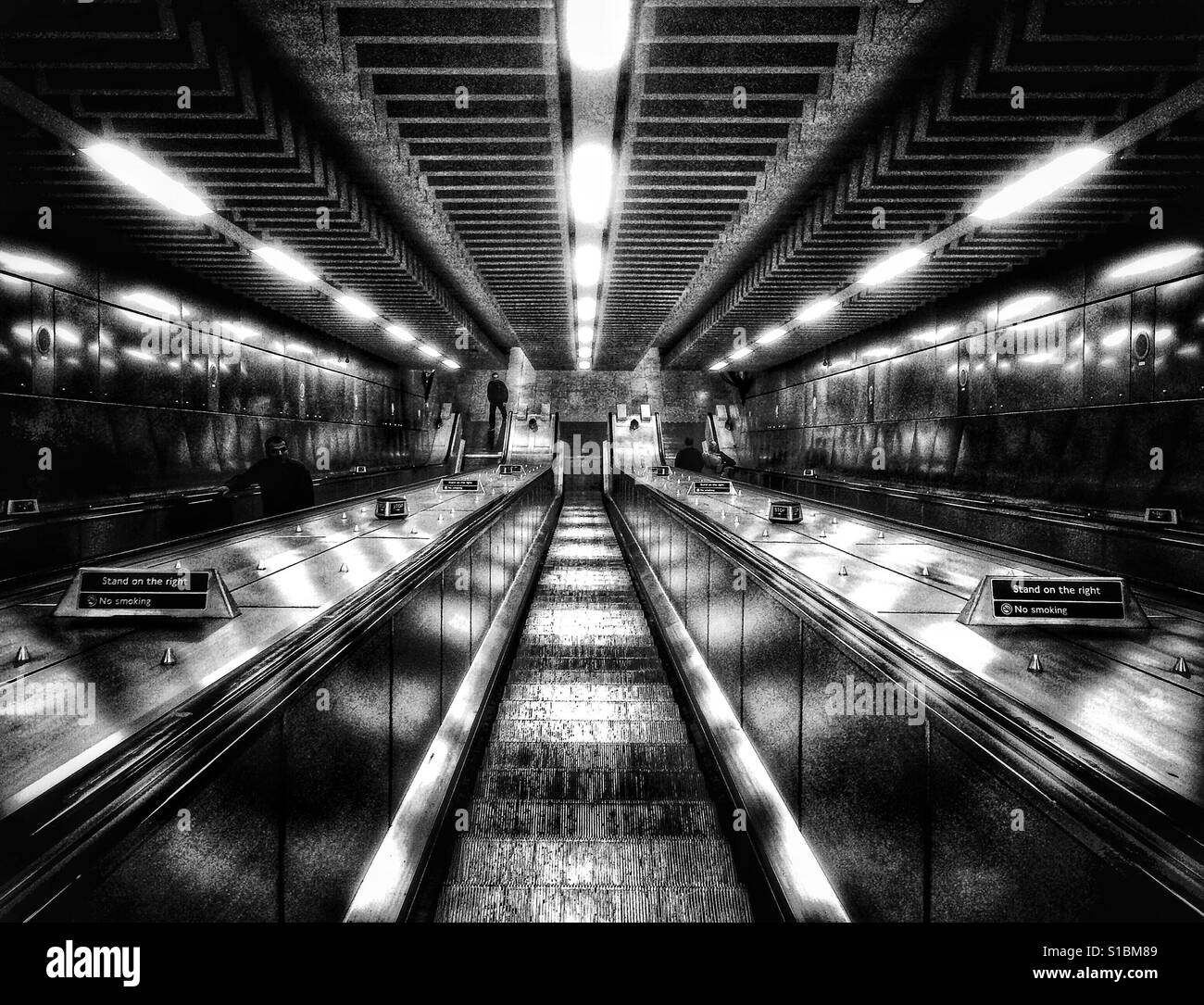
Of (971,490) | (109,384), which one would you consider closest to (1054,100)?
(971,490)

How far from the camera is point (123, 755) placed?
1147 millimetres

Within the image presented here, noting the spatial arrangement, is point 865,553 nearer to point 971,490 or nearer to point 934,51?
point 934,51

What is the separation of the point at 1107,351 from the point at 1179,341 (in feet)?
2.85

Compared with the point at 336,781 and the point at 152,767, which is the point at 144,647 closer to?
the point at 336,781

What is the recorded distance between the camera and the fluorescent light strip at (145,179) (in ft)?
14.6

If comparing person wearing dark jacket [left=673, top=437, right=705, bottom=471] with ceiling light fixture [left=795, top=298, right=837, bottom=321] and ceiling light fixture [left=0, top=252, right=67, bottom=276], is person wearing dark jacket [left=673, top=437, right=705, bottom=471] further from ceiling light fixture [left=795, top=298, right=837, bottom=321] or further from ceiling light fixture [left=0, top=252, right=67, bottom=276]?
ceiling light fixture [left=0, top=252, right=67, bottom=276]

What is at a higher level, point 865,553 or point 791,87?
point 791,87

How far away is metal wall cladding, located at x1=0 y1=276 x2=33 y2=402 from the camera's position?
5512 millimetres

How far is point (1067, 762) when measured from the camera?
3.72 ft

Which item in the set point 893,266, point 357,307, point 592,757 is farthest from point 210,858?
point 357,307

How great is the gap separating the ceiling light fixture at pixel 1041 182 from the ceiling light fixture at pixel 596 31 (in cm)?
286

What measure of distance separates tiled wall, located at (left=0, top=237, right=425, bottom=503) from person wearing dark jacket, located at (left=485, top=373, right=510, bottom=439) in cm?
794
